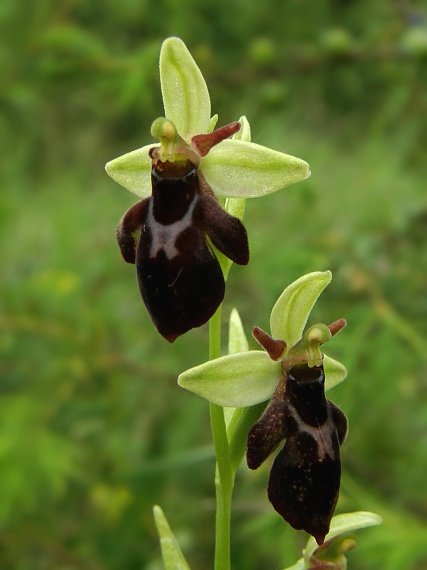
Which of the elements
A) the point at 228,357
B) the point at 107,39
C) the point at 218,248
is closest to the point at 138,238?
the point at 218,248

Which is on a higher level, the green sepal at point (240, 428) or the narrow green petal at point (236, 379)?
the narrow green petal at point (236, 379)

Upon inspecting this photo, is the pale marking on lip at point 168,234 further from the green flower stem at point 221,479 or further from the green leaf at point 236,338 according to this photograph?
the green leaf at point 236,338

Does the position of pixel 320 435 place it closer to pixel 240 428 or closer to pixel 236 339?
pixel 240 428

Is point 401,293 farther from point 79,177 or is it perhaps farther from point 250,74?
point 79,177

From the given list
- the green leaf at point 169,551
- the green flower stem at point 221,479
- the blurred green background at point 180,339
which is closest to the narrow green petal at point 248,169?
the green flower stem at point 221,479

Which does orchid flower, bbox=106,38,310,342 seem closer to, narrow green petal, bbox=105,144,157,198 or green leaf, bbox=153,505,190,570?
narrow green petal, bbox=105,144,157,198

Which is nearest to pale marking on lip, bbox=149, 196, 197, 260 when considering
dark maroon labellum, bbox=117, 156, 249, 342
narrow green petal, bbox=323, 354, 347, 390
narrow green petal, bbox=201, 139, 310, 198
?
dark maroon labellum, bbox=117, 156, 249, 342
